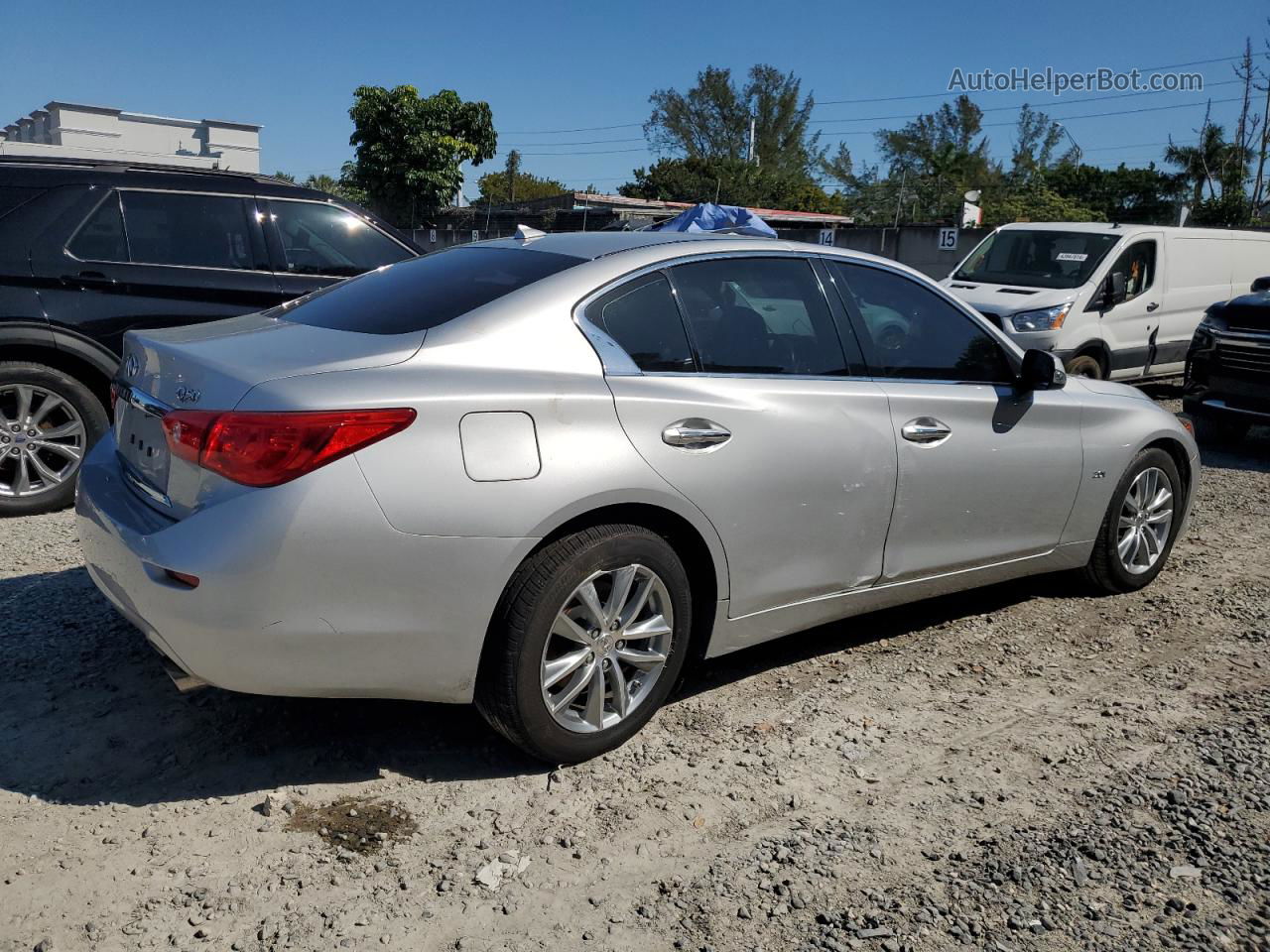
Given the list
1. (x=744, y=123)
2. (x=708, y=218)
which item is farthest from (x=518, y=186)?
(x=708, y=218)

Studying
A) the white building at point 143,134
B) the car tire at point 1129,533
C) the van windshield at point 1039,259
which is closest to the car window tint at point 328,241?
the car tire at point 1129,533

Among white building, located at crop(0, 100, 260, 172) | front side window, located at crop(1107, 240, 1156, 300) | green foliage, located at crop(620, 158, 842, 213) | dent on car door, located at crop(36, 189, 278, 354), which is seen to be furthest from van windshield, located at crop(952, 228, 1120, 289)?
green foliage, located at crop(620, 158, 842, 213)

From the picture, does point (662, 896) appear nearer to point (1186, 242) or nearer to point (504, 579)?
point (504, 579)

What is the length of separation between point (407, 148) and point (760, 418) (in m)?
43.1

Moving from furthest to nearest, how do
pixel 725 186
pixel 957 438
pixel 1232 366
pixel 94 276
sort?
pixel 725 186, pixel 1232 366, pixel 94 276, pixel 957 438

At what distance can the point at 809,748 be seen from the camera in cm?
370

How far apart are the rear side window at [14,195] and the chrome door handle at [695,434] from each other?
441 centimetres

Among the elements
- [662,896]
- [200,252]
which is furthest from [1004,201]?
[662,896]

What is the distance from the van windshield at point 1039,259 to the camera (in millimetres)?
10867

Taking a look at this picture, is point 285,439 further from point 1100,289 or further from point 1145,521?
point 1100,289

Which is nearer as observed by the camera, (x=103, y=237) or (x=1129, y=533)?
(x=1129, y=533)

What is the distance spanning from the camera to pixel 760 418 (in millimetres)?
3697

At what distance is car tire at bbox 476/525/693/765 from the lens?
3189 millimetres

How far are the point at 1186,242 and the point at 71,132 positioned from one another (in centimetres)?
3848
